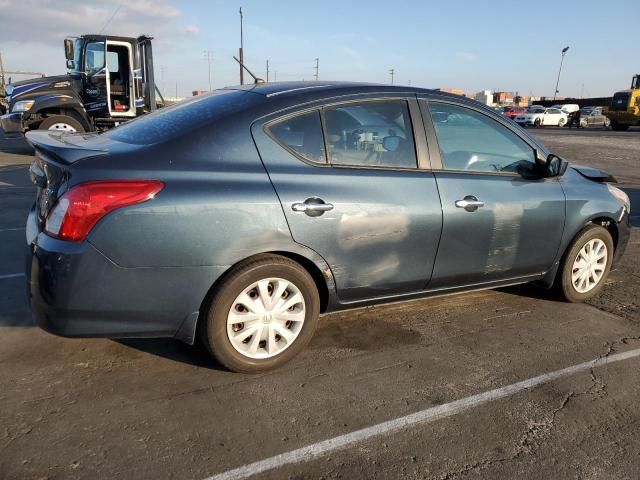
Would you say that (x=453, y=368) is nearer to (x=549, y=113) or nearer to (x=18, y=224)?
(x=18, y=224)

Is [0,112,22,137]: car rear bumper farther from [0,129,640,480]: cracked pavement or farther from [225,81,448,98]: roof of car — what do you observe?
[225,81,448,98]: roof of car

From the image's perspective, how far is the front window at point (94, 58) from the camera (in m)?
12.8

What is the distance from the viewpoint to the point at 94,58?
12.9m

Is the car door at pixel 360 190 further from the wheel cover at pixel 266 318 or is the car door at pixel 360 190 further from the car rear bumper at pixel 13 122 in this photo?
the car rear bumper at pixel 13 122

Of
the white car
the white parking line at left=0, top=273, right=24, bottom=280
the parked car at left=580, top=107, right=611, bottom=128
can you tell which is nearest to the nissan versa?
the white parking line at left=0, top=273, right=24, bottom=280

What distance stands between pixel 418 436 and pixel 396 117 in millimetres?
1955

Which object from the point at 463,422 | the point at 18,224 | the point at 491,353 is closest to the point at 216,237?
the point at 463,422

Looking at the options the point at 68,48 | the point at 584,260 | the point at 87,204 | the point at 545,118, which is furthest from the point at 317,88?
the point at 545,118

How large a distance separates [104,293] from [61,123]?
1111cm

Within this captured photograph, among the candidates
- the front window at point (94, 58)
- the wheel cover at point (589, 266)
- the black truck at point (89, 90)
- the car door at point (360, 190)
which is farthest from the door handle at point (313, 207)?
the front window at point (94, 58)

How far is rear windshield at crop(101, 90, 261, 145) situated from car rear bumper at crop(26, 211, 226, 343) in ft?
2.40

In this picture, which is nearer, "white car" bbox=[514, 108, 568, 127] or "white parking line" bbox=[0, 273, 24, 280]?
"white parking line" bbox=[0, 273, 24, 280]

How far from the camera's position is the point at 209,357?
10.7ft

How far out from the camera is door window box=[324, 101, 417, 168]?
128 inches
